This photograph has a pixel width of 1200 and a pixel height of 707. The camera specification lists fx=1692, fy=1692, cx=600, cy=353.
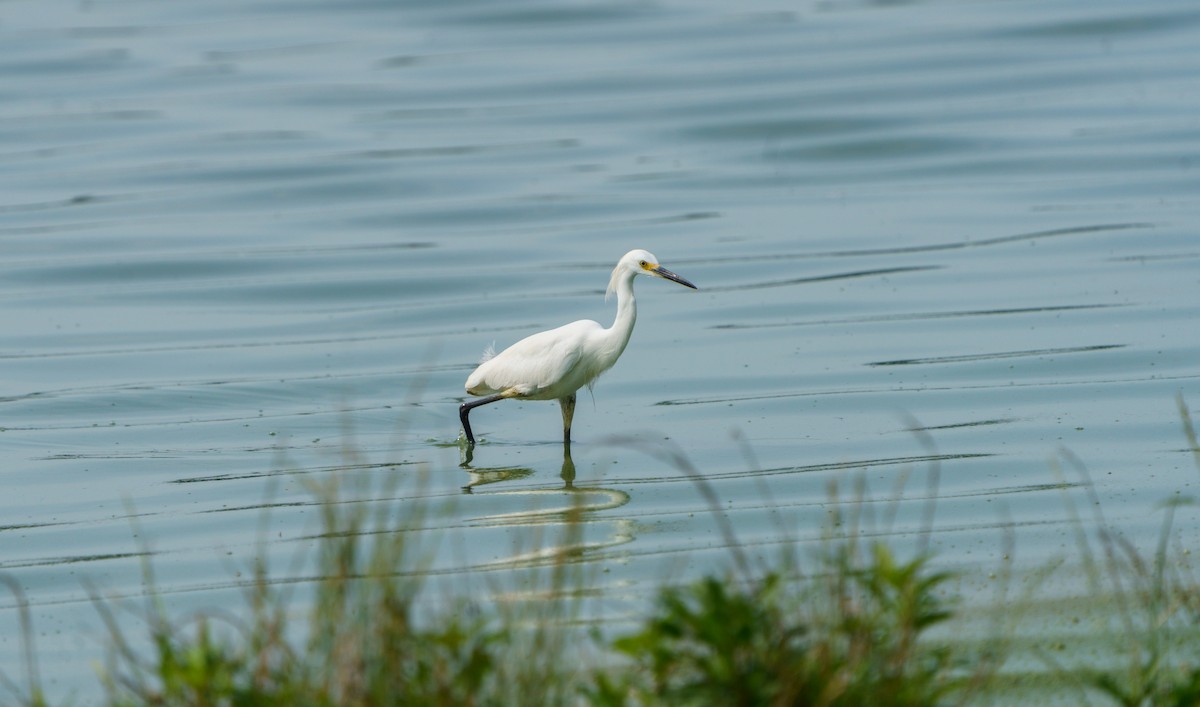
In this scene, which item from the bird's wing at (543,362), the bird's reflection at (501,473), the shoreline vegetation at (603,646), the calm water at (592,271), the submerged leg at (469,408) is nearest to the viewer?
the shoreline vegetation at (603,646)

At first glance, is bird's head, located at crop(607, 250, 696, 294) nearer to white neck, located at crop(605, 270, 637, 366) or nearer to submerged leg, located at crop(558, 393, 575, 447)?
white neck, located at crop(605, 270, 637, 366)

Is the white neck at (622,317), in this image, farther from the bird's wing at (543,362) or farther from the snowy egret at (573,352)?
the bird's wing at (543,362)

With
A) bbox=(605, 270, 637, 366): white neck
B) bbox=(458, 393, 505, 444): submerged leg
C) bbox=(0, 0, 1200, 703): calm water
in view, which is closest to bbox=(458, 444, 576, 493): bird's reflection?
bbox=(0, 0, 1200, 703): calm water

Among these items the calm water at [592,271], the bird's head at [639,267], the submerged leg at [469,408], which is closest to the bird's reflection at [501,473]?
the calm water at [592,271]

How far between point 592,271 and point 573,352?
5.60 meters

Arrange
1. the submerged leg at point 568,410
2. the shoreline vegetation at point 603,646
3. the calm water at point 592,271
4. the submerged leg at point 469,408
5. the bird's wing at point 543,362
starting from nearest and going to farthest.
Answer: the shoreline vegetation at point 603,646 → the calm water at point 592,271 → the bird's wing at point 543,362 → the submerged leg at point 568,410 → the submerged leg at point 469,408

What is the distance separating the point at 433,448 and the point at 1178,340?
16.3ft

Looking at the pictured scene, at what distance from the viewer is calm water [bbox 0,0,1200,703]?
799cm

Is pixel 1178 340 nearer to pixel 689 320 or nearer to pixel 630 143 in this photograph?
pixel 689 320

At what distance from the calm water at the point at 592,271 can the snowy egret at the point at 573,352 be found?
Answer: 414 millimetres

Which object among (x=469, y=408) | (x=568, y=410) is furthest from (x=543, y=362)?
(x=469, y=408)

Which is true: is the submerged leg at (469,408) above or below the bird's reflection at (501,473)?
above

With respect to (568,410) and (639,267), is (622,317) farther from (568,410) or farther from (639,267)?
(568,410)

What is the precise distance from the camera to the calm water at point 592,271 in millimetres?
7992
